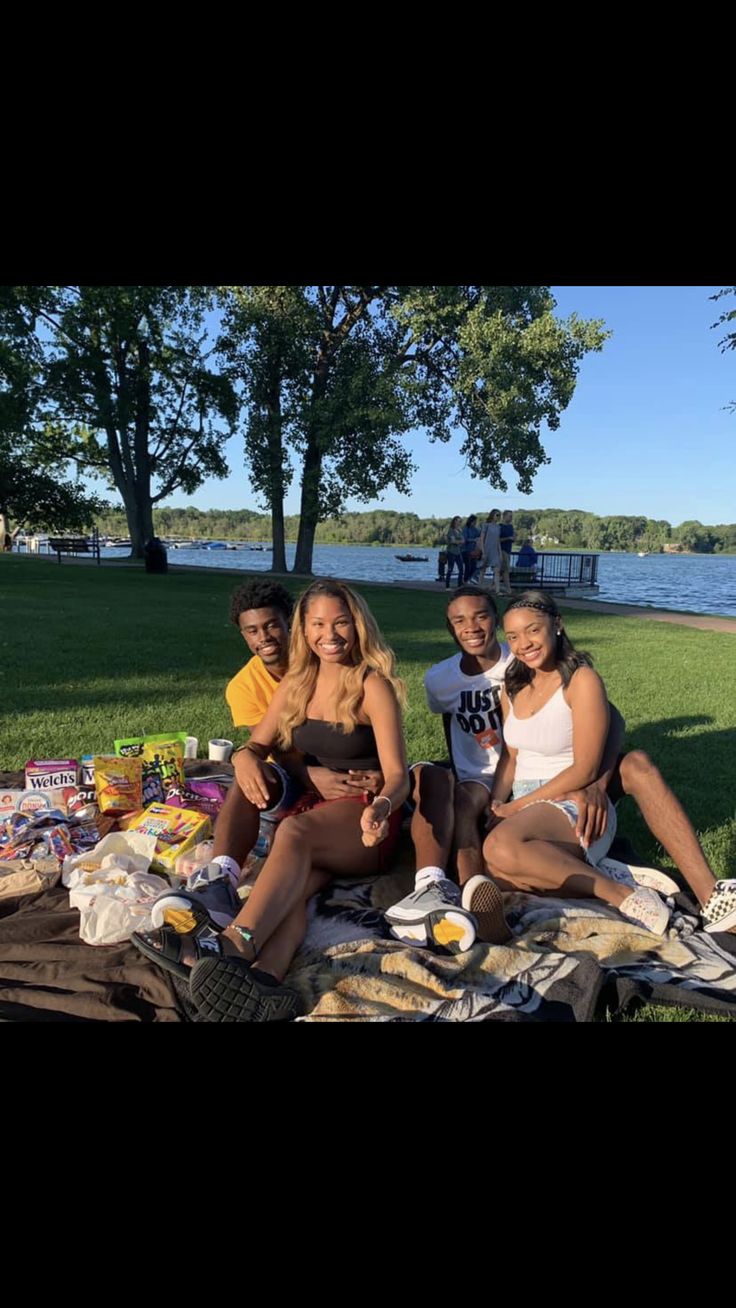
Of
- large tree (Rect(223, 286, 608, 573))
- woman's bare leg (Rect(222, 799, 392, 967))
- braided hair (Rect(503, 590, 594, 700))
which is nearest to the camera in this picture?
woman's bare leg (Rect(222, 799, 392, 967))

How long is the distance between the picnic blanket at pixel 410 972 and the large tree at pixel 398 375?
20200 mm

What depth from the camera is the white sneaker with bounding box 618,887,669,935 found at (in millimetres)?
2852

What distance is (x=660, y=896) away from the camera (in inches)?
120

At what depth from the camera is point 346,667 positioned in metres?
3.12

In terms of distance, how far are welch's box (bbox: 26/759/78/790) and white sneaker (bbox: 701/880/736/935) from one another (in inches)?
112

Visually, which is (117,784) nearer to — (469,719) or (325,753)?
(325,753)

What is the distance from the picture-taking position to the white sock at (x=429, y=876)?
9.48ft

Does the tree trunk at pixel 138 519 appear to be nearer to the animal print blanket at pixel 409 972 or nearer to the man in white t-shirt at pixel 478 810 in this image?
the man in white t-shirt at pixel 478 810

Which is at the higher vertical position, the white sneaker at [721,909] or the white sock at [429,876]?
the white sock at [429,876]

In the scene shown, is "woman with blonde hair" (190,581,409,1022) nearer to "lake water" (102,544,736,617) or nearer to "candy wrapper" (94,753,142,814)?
"candy wrapper" (94,753,142,814)

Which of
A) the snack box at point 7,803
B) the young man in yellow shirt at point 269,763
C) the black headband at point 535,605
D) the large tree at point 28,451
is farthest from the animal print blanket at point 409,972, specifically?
the large tree at point 28,451

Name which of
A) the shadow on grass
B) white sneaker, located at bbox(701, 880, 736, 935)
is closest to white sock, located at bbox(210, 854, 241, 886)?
white sneaker, located at bbox(701, 880, 736, 935)

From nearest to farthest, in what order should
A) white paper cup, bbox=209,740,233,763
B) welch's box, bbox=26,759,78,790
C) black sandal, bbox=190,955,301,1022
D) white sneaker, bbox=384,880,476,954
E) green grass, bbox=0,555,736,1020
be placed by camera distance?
black sandal, bbox=190,955,301,1022 < white sneaker, bbox=384,880,476,954 < welch's box, bbox=26,759,78,790 < white paper cup, bbox=209,740,233,763 < green grass, bbox=0,555,736,1020
